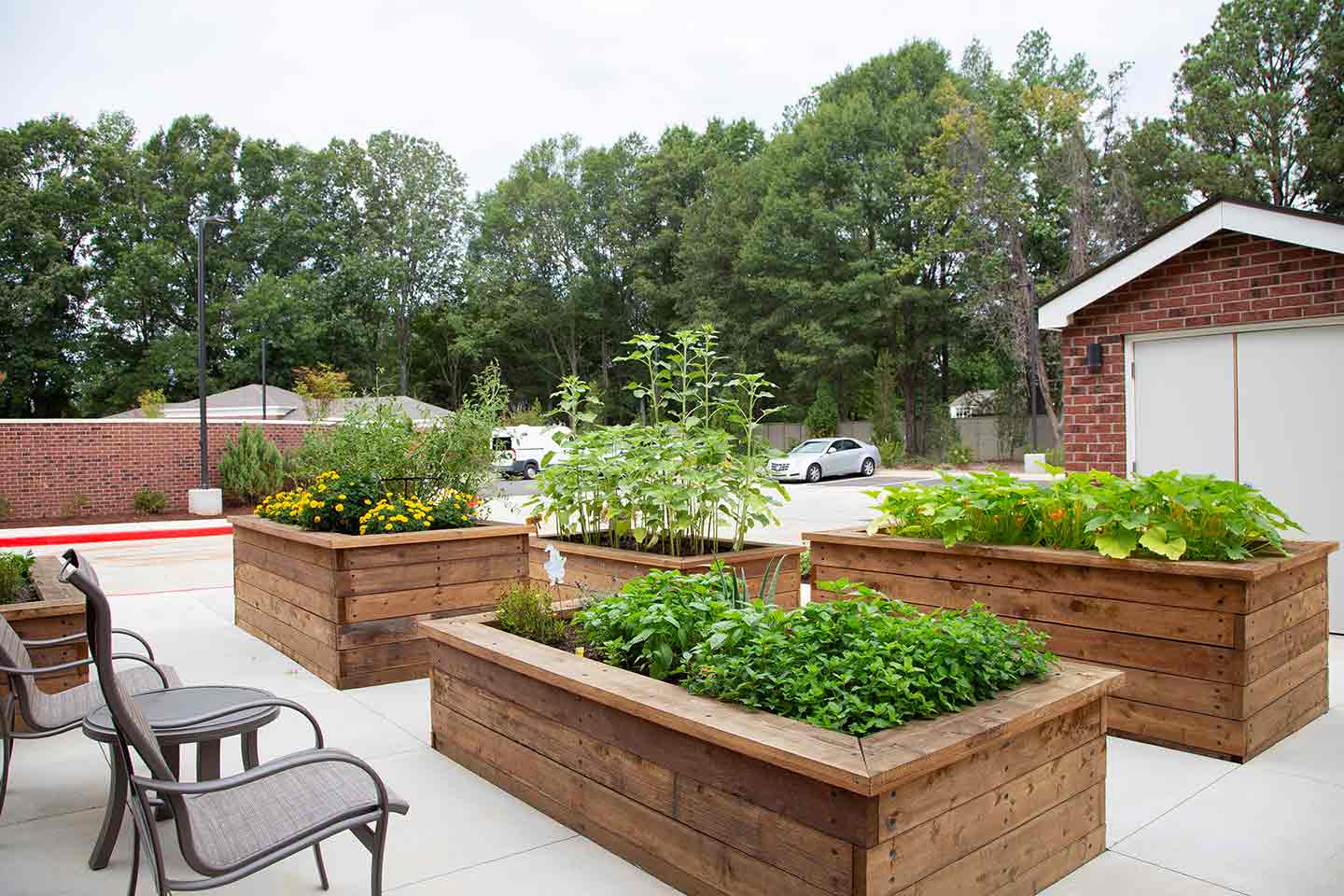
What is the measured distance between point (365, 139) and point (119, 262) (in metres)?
13.8

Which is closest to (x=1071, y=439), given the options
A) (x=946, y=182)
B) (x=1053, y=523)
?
(x=1053, y=523)

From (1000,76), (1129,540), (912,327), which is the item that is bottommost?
(1129,540)

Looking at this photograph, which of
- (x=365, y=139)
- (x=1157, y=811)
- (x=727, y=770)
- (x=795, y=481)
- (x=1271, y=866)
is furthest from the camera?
(x=365, y=139)

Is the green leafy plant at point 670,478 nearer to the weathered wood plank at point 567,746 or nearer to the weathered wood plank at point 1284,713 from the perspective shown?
the weathered wood plank at point 567,746

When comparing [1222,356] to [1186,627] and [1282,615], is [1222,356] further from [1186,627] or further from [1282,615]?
[1186,627]

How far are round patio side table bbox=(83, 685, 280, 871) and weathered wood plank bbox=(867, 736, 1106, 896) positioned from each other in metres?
2.08

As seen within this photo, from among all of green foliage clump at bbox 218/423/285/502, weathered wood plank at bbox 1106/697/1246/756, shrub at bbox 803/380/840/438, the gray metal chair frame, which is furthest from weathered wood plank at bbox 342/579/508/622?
shrub at bbox 803/380/840/438

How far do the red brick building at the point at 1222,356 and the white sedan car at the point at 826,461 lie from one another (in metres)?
18.0

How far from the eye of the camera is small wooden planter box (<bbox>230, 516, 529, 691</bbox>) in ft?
17.2

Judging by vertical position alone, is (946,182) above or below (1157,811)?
above

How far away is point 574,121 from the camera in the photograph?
5175 cm

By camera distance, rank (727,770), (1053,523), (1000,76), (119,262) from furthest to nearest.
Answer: (119,262), (1000,76), (1053,523), (727,770)

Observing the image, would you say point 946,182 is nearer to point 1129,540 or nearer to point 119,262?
point 1129,540

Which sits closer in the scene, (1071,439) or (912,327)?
(1071,439)
